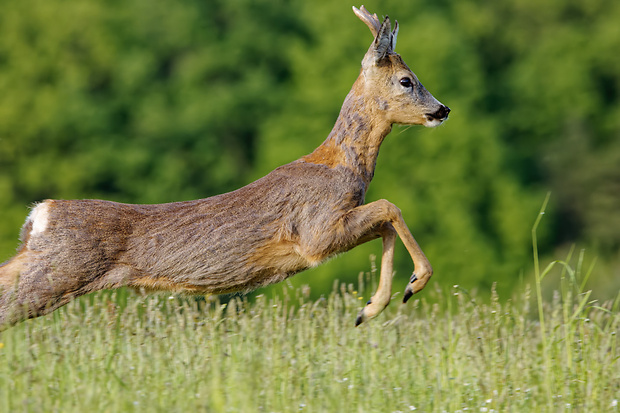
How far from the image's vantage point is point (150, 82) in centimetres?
3762

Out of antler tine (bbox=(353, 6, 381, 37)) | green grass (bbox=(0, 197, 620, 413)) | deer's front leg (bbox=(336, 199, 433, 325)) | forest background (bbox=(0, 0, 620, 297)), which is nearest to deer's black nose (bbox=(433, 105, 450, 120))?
antler tine (bbox=(353, 6, 381, 37))

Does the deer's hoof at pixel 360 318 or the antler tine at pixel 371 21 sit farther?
the antler tine at pixel 371 21

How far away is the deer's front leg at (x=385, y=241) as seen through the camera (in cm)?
705

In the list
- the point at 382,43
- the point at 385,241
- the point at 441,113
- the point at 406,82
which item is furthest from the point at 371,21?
the point at 385,241

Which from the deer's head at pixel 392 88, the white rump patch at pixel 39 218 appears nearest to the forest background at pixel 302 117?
the deer's head at pixel 392 88

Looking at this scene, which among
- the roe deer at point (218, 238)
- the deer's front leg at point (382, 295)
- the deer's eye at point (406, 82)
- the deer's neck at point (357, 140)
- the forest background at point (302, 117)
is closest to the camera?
the roe deer at point (218, 238)

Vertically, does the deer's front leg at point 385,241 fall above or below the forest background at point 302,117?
below

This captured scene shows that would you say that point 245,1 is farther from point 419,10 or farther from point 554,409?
point 554,409

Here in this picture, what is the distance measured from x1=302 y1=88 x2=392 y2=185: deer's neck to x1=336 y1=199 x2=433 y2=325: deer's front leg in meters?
0.34

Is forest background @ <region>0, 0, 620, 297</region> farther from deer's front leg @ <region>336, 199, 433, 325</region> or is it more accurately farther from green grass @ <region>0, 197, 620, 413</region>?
deer's front leg @ <region>336, 199, 433, 325</region>

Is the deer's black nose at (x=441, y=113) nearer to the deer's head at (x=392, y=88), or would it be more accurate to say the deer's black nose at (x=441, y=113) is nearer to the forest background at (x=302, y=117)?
the deer's head at (x=392, y=88)

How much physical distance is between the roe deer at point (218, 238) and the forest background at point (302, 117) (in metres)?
22.6

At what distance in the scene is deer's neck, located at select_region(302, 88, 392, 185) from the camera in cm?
746

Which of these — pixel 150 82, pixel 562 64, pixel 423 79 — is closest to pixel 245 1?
pixel 150 82
